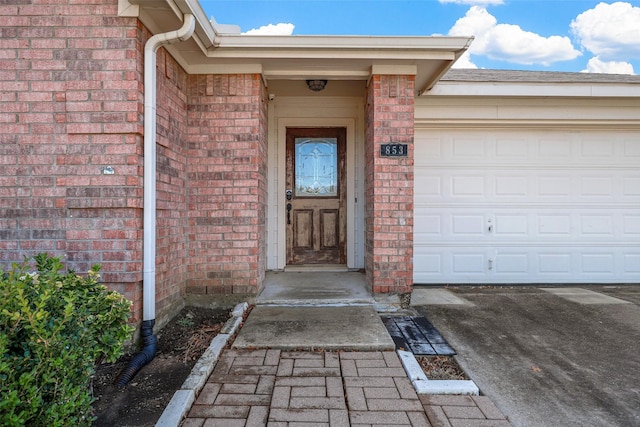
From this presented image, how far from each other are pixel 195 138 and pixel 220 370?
7.99 feet

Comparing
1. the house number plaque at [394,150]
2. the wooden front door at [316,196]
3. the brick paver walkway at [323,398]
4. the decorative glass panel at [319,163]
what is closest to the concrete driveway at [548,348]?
the brick paver walkway at [323,398]

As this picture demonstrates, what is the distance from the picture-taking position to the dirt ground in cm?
201

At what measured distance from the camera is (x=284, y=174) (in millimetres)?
5059

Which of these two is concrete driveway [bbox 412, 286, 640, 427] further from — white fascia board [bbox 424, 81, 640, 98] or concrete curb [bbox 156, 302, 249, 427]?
white fascia board [bbox 424, 81, 640, 98]

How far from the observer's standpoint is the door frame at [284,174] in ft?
16.5

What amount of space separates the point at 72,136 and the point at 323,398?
106 inches

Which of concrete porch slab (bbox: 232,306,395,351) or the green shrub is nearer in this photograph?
the green shrub

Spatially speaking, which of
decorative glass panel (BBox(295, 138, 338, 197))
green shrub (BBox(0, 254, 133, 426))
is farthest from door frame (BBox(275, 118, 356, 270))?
green shrub (BBox(0, 254, 133, 426))

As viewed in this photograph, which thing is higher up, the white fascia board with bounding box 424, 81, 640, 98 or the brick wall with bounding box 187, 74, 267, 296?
the white fascia board with bounding box 424, 81, 640, 98

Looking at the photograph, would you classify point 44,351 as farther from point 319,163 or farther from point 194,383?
point 319,163

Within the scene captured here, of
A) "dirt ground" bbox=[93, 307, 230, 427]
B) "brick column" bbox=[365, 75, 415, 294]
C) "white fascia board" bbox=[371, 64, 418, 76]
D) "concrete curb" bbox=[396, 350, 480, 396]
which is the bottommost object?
"dirt ground" bbox=[93, 307, 230, 427]

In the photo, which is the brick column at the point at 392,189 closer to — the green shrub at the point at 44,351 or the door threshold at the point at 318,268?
the door threshold at the point at 318,268

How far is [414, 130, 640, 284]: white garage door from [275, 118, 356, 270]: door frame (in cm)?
89

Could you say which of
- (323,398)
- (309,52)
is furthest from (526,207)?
(323,398)
